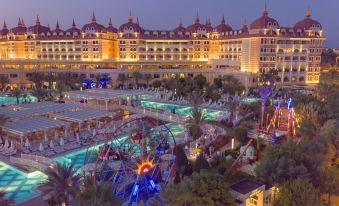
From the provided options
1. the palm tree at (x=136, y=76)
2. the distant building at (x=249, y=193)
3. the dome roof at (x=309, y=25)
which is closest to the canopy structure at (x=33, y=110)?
the distant building at (x=249, y=193)

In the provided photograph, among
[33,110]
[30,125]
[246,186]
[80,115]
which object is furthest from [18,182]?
[33,110]

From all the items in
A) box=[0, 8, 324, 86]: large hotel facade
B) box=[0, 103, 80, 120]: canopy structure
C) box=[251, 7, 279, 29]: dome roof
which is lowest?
box=[0, 103, 80, 120]: canopy structure

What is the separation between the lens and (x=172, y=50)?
67125 millimetres

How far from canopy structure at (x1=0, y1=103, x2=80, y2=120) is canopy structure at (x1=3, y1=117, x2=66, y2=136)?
169 centimetres

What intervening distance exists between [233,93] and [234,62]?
15.2m

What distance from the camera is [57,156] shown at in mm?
22750

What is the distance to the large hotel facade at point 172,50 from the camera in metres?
57.4

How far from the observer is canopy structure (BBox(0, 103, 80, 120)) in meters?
28.9

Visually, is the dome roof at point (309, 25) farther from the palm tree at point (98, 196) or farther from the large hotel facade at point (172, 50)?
the palm tree at point (98, 196)

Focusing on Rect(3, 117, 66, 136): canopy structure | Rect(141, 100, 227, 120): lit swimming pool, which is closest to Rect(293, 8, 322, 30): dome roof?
Rect(141, 100, 227, 120): lit swimming pool

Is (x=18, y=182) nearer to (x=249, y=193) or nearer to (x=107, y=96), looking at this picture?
(x=249, y=193)

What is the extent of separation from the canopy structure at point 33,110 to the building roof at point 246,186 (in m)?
20.9

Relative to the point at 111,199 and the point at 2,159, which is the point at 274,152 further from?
the point at 2,159

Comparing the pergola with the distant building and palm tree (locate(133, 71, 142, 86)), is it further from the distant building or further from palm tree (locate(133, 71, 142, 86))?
the distant building
